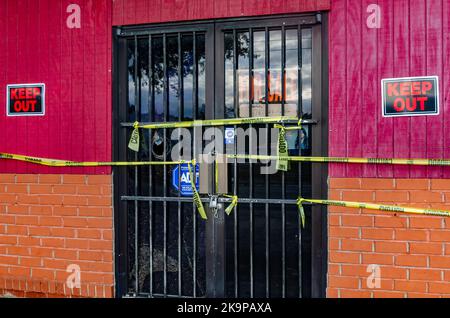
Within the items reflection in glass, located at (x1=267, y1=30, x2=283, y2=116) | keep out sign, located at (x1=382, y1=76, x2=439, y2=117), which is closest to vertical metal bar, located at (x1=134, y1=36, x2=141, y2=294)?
reflection in glass, located at (x1=267, y1=30, x2=283, y2=116)

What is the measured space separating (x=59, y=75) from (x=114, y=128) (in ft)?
2.66

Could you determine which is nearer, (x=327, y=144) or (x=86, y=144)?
(x=327, y=144)

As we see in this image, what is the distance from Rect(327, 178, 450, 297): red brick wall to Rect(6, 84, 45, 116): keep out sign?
3.01 m

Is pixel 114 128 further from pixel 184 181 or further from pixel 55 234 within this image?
pixel 55 234

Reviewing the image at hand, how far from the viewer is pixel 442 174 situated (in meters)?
3.45

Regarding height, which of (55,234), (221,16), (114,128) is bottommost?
(55,234)

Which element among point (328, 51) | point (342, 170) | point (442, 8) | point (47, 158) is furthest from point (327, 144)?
point (47, 158)

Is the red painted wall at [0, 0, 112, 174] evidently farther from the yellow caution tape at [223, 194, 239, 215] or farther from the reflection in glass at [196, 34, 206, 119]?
the yellow caution tape at [223, 194, 239, 215]

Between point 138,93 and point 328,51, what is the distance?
1.86m

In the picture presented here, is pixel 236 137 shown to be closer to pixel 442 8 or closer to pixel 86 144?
pixel 86 144

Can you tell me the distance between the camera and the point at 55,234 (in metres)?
4.27

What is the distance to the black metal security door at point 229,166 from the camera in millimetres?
3812

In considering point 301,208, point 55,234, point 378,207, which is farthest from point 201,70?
point 55,234

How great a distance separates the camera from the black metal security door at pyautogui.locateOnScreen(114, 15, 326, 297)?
12.5ft
